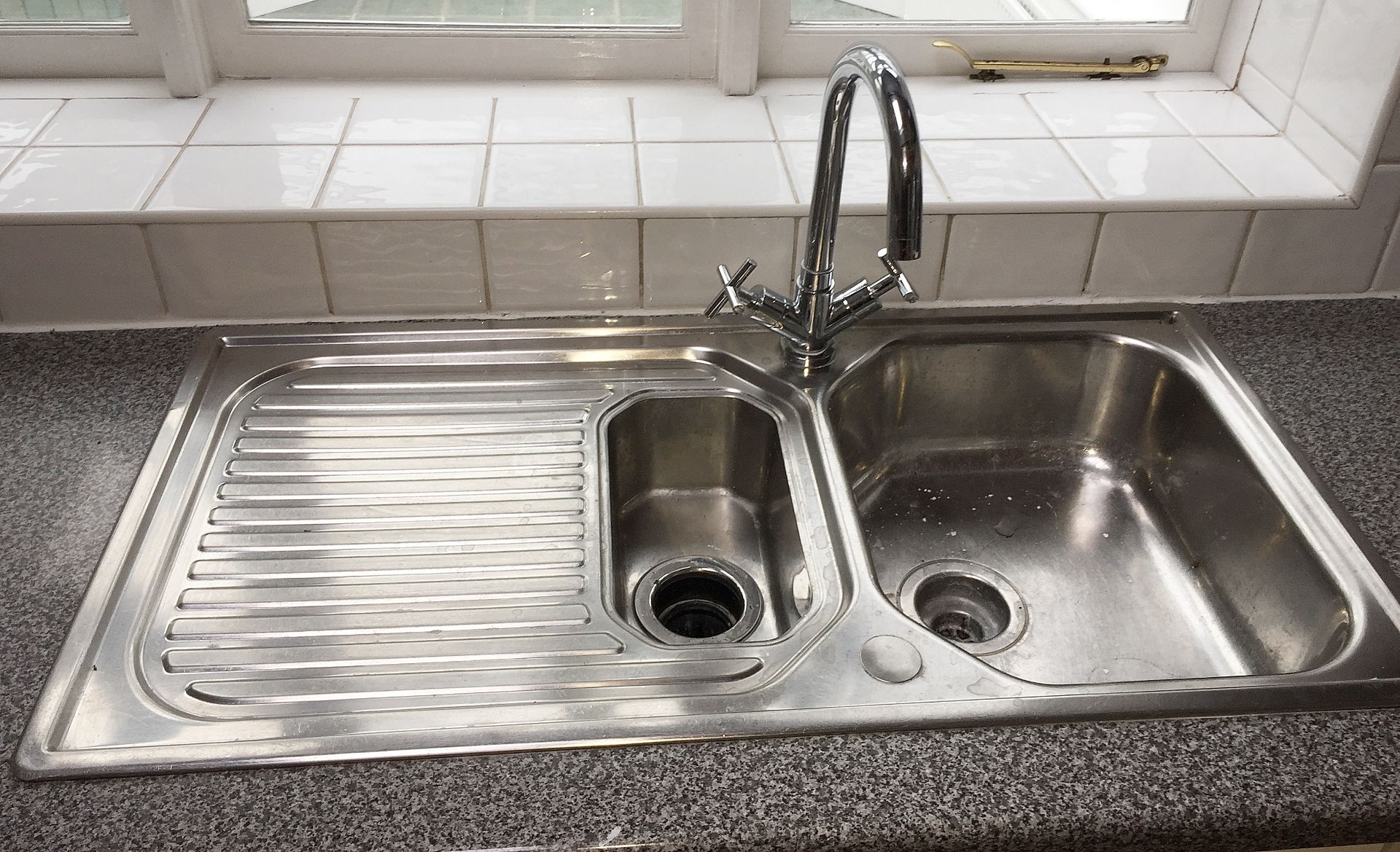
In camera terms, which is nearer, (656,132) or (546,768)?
(546,768)

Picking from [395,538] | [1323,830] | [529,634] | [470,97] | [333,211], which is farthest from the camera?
[470,97]

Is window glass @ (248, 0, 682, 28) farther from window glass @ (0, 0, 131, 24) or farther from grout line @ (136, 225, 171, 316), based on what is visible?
grout line @ (136, 225, 171, 316)

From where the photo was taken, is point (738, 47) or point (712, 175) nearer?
point (712, 175)

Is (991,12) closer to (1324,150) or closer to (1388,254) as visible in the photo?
(1324,150)

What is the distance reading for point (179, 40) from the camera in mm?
1293

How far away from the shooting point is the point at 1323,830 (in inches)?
29.8

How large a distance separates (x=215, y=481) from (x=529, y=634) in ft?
1.15

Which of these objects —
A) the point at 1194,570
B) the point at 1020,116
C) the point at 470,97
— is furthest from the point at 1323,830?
the point at 470,97

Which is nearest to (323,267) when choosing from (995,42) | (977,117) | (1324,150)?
(977,117)

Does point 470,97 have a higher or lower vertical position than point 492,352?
higher

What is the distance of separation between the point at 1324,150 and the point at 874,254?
20.3 inches

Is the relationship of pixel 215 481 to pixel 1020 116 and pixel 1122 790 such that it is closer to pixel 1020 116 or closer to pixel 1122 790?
pixel 1122 790

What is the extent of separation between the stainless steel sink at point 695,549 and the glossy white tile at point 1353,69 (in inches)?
10.3

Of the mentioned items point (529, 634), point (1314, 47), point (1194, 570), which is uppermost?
point (1314, 47)
